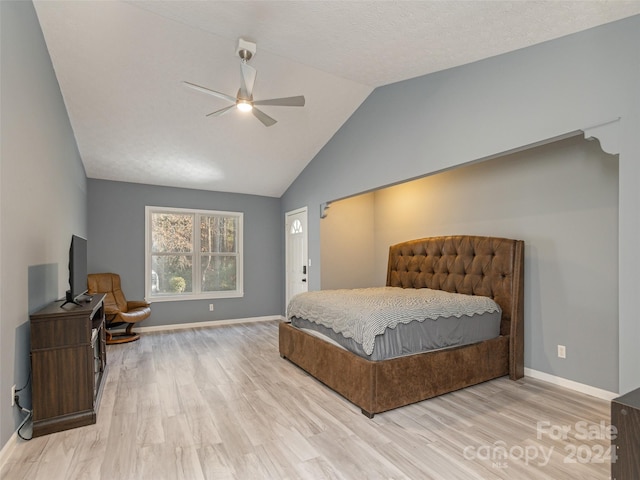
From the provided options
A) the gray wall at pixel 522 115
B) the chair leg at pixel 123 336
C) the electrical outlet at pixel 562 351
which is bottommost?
the chair leg at pixel 123 336

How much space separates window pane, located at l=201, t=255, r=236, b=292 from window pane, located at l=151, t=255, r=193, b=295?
252 millimetres

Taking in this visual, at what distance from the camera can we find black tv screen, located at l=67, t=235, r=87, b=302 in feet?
9.05

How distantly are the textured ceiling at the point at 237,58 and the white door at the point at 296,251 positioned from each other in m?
1.27

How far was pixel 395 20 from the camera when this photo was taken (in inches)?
93.8

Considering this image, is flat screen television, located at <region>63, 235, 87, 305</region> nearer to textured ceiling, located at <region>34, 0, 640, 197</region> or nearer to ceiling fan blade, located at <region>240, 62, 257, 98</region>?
textured ceiling, located at <region>34, 0, 640, 197</region>

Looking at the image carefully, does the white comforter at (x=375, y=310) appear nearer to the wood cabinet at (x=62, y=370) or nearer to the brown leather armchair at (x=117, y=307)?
the wood cabinet at (x=62, y=370)

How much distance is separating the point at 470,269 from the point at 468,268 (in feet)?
0.10

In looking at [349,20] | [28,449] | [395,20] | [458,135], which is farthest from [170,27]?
[28,449]

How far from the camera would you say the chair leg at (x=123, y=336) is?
4.75 metres

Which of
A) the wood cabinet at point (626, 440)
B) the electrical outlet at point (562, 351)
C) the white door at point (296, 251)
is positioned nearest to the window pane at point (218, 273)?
the white door at point (296, 251)

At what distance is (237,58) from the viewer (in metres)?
3.27

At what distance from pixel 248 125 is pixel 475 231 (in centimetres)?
320

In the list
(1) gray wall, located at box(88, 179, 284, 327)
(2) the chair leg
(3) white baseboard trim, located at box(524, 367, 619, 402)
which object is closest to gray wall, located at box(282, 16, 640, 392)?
(3) white baseboard trim, located at box(524, 367, 619, 402)

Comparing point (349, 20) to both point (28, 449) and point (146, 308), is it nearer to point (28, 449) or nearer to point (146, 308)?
point (28, 449)
